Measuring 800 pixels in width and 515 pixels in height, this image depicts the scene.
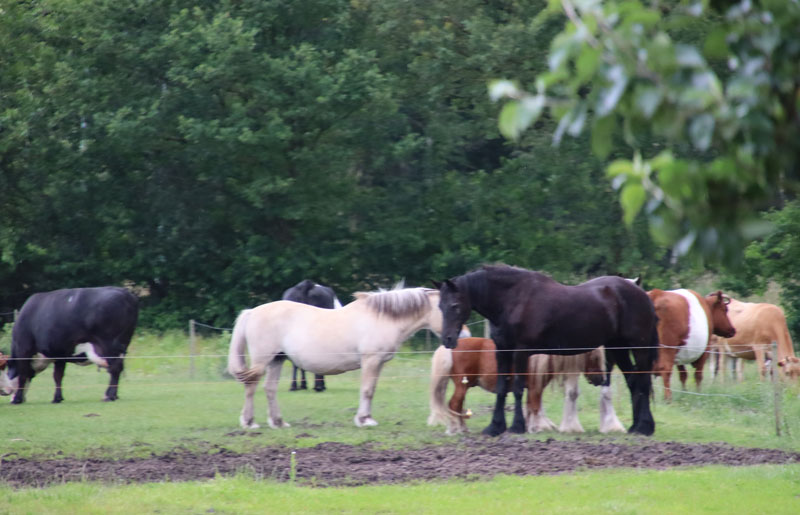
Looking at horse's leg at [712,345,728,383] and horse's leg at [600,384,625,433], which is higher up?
horse's leg at [712,345,728,383]

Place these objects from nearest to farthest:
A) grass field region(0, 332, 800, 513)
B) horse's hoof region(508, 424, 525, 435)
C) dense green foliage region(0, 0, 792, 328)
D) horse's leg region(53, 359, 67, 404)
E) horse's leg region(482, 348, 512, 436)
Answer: grass field region(0, 332, 800, 513) → horse's leg region(482, 348, 512, 436) → horse's hoof region(508, 424, 525, 435) → horse's leg region(53, 359, 67, 404) → dense green foliage region(0, 0, 792, 328)

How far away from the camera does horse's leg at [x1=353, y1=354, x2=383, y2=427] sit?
11984 mm

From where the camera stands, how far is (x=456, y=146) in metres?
27.6

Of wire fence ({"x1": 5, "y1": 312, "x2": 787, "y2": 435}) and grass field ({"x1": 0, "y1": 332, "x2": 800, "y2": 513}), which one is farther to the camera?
wire fence ({"x1": 5, "y1": 312, "x2": 787, "y2": 435})

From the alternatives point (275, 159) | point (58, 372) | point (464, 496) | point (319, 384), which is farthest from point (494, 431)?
point (275, 159)

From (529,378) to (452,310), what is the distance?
1.41 m

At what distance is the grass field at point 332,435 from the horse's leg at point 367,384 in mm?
171

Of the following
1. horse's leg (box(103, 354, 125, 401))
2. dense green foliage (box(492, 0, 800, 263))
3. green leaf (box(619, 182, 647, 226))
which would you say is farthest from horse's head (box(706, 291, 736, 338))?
green leaf (box(619, 182, 647, 226))

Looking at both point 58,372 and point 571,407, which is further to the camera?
point 58,372

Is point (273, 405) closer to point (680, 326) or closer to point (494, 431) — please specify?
point (494, 431)

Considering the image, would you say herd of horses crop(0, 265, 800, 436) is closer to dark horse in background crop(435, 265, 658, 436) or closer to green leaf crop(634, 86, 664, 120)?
dark horse in background crop(435, 265, 658, 436)

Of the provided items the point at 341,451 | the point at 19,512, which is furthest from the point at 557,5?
the point at 341,451

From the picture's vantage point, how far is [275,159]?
24938mm

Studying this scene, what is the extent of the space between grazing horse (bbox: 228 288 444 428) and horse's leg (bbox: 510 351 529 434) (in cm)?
131
